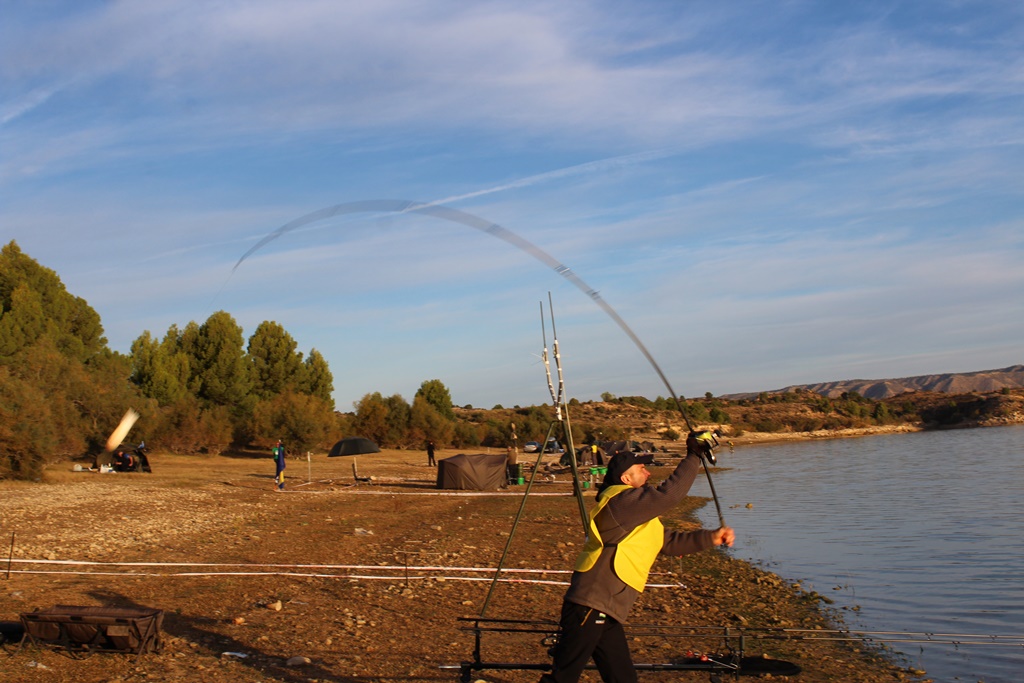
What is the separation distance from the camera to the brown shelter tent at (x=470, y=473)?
29.4 m

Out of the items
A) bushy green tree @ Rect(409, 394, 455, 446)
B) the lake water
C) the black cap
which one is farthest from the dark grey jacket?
bushy green tree @ Rect(409, 394, 455, 446)

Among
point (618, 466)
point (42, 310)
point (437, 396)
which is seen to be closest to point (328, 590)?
point (618, 466)

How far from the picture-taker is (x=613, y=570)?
495 centimetres

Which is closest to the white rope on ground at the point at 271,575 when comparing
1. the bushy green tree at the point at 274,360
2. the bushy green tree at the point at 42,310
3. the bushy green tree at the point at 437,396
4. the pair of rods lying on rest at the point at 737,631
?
the pair of rods lying on rest at the point at 737,631

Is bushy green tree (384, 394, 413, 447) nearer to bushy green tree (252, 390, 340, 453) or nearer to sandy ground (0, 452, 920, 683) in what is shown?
bushy green tree (252, 390, 340, 453)

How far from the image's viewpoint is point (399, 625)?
9.04m

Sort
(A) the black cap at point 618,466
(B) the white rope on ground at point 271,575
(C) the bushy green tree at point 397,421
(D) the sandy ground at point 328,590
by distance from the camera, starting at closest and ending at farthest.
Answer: (A) the black cap at point 618,466, (D) the sandy ground at point 328,590, (B) the white rope on ground at point 271,575, (C) the bushy green tree at point 397,421

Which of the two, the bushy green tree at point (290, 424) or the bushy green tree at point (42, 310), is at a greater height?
the bushy green tree at point (42, 310)

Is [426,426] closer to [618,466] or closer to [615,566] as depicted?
[618,466]

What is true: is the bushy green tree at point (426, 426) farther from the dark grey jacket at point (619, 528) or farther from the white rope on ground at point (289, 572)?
the dark grey jacket at point (619, 528)

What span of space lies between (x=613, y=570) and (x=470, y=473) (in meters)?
24.9

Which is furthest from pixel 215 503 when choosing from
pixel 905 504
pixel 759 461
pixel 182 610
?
pixel 759 461

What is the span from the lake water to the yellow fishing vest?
17.0ft

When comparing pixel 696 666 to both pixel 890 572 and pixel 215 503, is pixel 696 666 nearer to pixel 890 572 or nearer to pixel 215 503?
pixel 890 572
